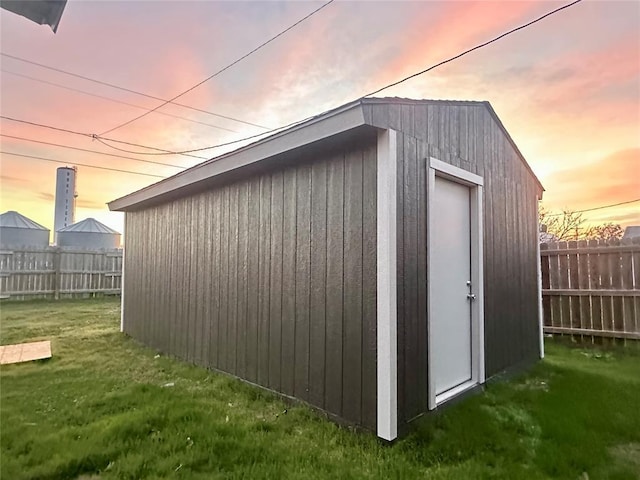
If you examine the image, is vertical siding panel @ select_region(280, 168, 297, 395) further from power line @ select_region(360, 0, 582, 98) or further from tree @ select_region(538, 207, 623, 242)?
tree @ select_region(538, 207, 623, 242)

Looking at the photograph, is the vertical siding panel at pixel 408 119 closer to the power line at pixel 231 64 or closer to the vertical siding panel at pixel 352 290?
the vertical siding panel at pixel 352 290

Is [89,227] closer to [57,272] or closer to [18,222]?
[18,222]

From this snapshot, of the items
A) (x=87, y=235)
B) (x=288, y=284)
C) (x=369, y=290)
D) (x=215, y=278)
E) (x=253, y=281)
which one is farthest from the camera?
(x=87, y=235)

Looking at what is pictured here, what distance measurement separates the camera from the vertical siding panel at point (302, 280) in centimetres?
308

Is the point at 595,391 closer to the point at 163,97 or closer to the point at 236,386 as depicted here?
the point at 236,386

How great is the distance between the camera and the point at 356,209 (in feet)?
9.09

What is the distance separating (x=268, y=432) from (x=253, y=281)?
1.45 meters

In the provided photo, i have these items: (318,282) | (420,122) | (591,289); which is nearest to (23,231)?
(318,282)

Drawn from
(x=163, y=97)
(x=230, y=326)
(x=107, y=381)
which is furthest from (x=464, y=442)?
(x=163, y=97)

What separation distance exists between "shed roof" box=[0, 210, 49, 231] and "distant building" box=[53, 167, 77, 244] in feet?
2.02

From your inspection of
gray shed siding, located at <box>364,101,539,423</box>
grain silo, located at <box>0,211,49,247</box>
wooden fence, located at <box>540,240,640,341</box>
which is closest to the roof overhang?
gray shed siding, located at <box>364,101,539,423</box>

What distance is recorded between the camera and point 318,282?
3012 mm

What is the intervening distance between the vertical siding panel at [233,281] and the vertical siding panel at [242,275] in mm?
60

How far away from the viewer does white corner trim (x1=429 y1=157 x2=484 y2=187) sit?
122 inches
